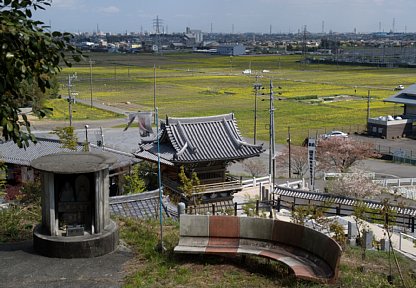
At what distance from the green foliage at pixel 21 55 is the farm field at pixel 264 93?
116ft

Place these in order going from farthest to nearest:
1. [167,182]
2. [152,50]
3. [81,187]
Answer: [152,50], [167,182], [81,187]

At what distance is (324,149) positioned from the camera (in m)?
32.9

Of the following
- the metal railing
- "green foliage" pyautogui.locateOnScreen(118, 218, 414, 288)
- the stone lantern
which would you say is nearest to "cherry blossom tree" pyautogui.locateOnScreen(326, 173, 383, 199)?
the metal railing

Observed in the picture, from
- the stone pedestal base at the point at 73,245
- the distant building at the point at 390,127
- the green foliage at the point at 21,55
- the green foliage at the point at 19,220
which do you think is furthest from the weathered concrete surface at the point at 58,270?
the distant building at the point at 390,127

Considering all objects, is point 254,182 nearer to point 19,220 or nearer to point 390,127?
point 19,220

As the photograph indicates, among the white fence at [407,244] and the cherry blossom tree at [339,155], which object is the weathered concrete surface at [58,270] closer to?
the white fence at [407,244]

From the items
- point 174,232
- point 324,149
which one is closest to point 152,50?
point 324,149

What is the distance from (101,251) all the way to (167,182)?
42.4 ft

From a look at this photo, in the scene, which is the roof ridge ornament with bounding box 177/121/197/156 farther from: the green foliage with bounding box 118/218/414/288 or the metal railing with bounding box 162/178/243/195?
the green foliage with bounding box 118/218/414/288

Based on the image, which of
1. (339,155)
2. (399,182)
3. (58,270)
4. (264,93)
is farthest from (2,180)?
(264,93)

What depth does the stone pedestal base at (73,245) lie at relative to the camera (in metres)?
9.25

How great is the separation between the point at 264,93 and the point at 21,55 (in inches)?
1757

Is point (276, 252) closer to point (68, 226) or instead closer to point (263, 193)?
point (68, 226)

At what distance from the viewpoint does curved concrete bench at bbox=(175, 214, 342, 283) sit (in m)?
8.44
